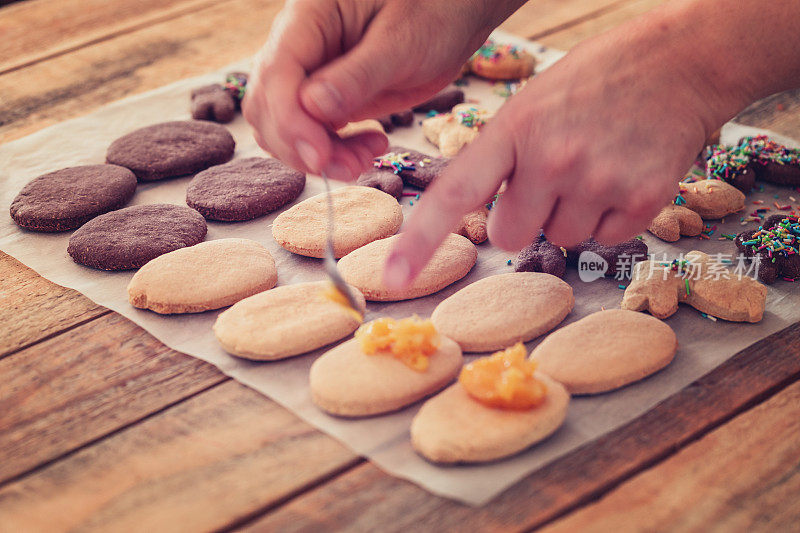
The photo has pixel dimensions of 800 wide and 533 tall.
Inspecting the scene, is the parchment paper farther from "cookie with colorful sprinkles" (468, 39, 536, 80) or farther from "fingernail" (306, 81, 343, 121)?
"fingernail" (306, 81, 343, 121)

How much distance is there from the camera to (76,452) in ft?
3.96

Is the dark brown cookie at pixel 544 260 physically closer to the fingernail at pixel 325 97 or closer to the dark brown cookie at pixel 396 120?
the fingernail at pixel 325 97

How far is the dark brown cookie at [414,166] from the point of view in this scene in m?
2.02

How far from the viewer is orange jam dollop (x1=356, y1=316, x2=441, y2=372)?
4.30 ft

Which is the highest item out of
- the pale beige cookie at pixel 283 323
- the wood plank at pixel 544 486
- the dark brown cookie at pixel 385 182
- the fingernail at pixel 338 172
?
the fingernail at pixel 338 172

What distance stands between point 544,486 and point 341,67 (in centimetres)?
85

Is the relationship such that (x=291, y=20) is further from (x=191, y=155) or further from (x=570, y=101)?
(x=191, y=155)

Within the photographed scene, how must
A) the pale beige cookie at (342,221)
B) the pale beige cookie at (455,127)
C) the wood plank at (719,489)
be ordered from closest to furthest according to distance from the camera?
the wood plank at (719,489)
the pale beige cookie at (342,221)
the pale beige cookie at (455,127)

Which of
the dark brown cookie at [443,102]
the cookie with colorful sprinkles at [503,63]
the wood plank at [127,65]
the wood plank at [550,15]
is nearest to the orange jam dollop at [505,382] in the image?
the dark brown cookie at [443,102]

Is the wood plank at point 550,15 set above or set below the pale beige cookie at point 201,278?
above

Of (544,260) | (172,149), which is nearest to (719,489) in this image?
(544,260)

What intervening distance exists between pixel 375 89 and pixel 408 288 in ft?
1.35

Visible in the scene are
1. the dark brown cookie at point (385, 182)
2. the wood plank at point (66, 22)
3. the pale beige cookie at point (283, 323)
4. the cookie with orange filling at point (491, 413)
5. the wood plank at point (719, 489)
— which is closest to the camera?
the wood plank at point (719, 489)

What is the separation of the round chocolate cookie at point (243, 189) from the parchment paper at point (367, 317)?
0.13 feet
